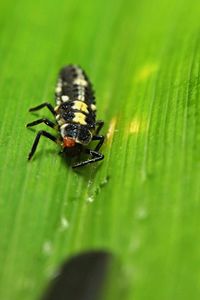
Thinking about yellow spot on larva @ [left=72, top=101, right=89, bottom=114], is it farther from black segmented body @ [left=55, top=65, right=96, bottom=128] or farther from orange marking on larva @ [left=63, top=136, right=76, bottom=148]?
orange marking on larva @ [left=63, top=136, right=76, bottom=148]

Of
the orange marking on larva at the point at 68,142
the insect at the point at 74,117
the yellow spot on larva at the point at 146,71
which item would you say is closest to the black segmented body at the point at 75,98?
the insect at the point at 74,117

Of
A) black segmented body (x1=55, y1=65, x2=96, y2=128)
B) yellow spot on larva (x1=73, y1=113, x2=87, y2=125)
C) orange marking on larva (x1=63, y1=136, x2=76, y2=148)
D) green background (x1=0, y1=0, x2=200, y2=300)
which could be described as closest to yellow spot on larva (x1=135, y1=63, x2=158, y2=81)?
green background (x1=0, y1=0, x2=200, y2=300)

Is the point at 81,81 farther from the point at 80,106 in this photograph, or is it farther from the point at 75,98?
the point at 80,106

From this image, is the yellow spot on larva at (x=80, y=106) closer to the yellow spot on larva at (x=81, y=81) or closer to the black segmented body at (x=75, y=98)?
the black segmented body at (x=75, y=98)

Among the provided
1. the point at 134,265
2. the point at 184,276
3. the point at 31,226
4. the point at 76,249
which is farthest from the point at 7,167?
the point at 184,276

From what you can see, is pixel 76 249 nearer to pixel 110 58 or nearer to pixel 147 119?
pixel 147 119

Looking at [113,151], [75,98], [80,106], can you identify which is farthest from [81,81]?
[113,151]
